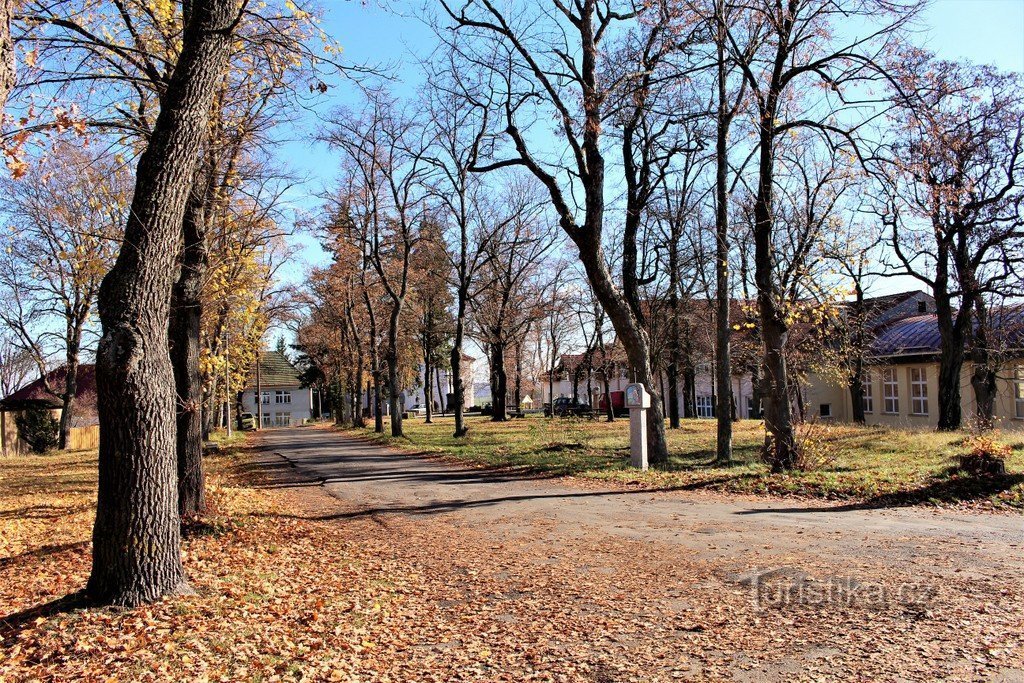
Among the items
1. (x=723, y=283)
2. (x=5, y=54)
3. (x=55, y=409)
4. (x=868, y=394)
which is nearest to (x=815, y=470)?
(x=723, y=283)

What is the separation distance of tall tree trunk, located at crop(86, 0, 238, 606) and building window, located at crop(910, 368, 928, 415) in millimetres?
36195

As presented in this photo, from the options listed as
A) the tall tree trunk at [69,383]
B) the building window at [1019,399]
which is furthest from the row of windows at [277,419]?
the building window at [1019,399]

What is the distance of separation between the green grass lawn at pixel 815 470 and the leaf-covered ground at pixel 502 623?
15.4 ft

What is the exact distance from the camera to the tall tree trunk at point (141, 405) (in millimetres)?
5707

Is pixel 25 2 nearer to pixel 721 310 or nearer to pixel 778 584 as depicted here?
pixel 778 584

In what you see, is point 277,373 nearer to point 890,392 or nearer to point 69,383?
point 69,383

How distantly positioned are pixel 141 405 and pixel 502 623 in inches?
137

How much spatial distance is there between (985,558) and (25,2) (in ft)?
37.1

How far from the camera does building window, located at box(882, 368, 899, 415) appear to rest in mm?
36188

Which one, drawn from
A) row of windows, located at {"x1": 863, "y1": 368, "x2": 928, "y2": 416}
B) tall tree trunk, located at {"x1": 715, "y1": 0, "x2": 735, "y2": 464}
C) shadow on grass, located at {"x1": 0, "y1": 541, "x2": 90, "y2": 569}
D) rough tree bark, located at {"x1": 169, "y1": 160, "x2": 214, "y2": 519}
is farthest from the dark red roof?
row of windows, located at {"x1": 863, "y1": 368, "x2": 928, "y2": 416}

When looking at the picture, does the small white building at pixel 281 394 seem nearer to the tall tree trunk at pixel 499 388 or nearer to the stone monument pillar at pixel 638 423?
the tall tree trunk at pixel 499 388

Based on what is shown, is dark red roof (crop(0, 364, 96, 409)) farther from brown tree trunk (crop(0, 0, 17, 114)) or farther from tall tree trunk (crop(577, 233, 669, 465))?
brown tree trunk (crop(0, 0, 17, 114))

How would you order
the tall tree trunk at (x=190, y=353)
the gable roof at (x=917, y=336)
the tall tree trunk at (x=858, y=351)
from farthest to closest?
the tall tree trunk at (x=858, y=351) < the gable roof at (x=917, y=336) < the tall tree trunk at (x=190, y=353)

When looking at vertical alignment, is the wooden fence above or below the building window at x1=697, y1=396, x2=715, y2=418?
above
